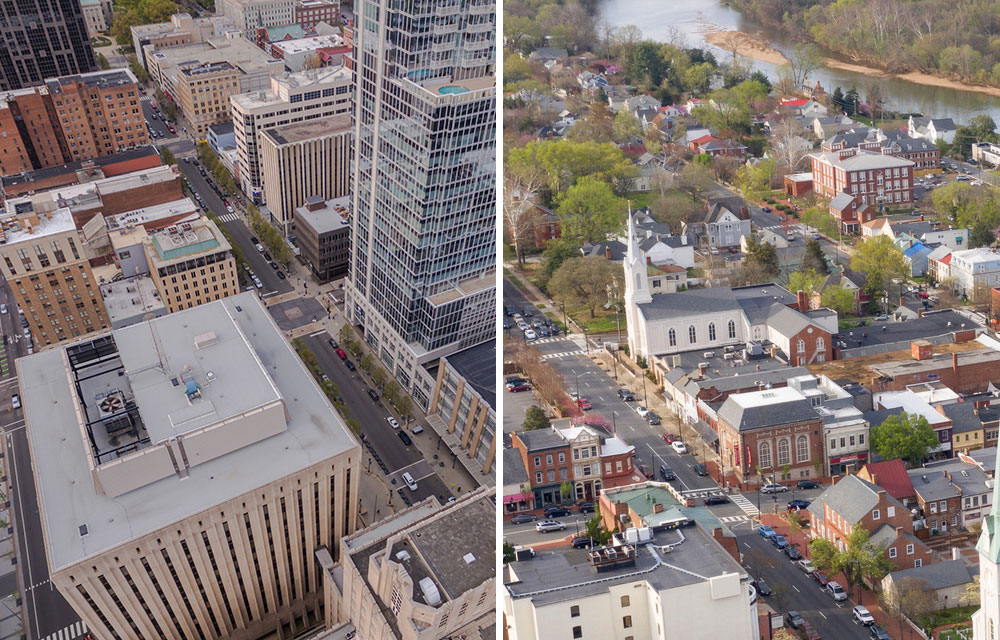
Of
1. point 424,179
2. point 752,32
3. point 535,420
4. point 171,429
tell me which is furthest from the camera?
point 752,32

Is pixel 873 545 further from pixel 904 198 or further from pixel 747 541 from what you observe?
pixel 904 198

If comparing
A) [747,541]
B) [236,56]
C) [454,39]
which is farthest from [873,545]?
[236,56]

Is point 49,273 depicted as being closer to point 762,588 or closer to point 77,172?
point 77,172

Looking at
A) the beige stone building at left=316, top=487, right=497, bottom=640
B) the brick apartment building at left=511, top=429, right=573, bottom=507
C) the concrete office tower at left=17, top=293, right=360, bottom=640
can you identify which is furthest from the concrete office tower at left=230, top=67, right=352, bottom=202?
the beige stone building at left=316, top=487, right=497, bottom=640

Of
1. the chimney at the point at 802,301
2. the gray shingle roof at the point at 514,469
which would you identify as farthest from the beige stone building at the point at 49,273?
the chimney at the point at 802,301

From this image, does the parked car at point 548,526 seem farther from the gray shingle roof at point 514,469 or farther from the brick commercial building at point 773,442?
the brick commercial building at point 773,442

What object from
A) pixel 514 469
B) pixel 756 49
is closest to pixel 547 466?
pixel 514 469

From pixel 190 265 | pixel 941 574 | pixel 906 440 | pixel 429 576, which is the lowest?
pixel 190 265
